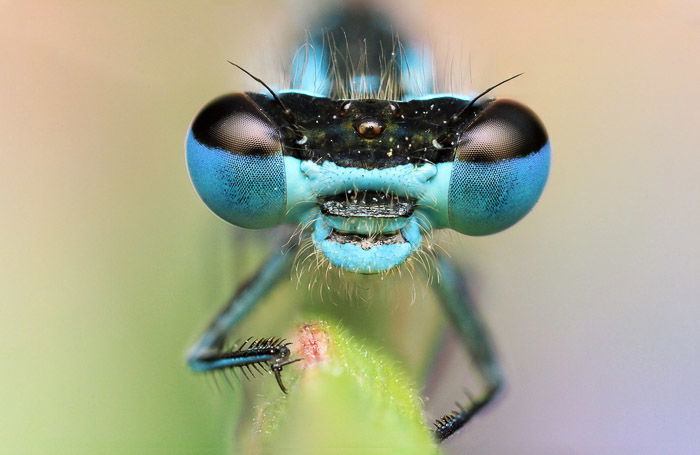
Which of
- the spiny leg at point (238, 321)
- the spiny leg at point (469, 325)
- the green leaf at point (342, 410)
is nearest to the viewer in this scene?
the green leaf at point (342, 410)

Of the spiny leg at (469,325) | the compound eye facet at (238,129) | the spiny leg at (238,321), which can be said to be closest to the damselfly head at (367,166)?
the compound eye facet at (238,129)

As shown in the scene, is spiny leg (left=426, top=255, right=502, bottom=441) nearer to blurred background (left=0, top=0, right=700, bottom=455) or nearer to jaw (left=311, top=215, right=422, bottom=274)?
blurred background (left=0, top=0, right=700, bottom=455)

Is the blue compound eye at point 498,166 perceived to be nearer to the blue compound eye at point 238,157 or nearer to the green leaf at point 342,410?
the blue compound eye at point 238,157

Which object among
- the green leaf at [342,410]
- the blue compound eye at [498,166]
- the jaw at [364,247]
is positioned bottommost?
A: the green leaf at [342,410]

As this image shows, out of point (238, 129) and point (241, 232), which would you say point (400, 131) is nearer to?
point (238, 129)

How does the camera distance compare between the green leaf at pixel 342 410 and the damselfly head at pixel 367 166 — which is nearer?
the green leaf at pixel 342 410

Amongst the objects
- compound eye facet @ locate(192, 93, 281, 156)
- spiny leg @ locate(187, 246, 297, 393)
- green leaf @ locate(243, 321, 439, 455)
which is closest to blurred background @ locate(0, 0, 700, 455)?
spiny leg @ locate(187, 246, 297, 393)

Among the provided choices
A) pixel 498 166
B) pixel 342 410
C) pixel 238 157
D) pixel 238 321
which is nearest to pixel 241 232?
pixel 238 321
